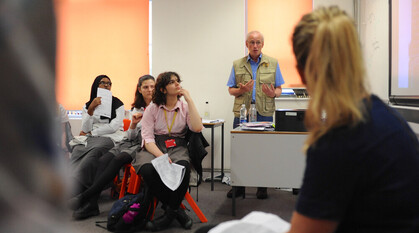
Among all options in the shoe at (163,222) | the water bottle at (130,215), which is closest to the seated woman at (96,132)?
the water bottle at (130,215)

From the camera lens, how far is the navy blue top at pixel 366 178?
2.22 ft

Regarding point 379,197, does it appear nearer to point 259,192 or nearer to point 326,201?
point 326,201

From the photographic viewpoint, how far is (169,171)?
8.21ft

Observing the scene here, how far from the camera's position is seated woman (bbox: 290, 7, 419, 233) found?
680 mm

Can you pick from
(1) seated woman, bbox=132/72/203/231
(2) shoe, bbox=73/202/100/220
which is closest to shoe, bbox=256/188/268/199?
(1) seated woman, bbox=132/72/203/231

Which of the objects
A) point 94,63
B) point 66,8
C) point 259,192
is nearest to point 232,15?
point 94,63

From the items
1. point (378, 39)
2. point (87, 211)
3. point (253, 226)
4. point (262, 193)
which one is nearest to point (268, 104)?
point (262, 193)

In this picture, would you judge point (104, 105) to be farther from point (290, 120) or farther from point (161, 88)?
point (290, 120)

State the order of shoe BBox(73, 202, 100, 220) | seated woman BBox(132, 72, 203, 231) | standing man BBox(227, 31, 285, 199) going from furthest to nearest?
standing man BBox(227, 31, 285, 199) < shoe BBox(73, 202, 100, 220) < seated woman BBox(132, 72, 203, 231)

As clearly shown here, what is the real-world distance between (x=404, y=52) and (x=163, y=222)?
7.14 ft

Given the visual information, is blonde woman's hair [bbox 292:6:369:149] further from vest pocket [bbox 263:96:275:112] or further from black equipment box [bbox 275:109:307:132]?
vest pocket [bbox 263:96:275:112]

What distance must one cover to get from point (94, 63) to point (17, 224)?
192 inches

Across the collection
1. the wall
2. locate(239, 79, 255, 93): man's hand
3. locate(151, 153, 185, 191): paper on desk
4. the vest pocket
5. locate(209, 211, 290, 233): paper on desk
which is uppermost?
the wall

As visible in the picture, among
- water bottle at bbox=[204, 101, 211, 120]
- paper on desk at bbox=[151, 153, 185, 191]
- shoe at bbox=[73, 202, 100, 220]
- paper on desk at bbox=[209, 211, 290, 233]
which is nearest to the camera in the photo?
paper on desk at bbox=[209, 211, 290, 233]
